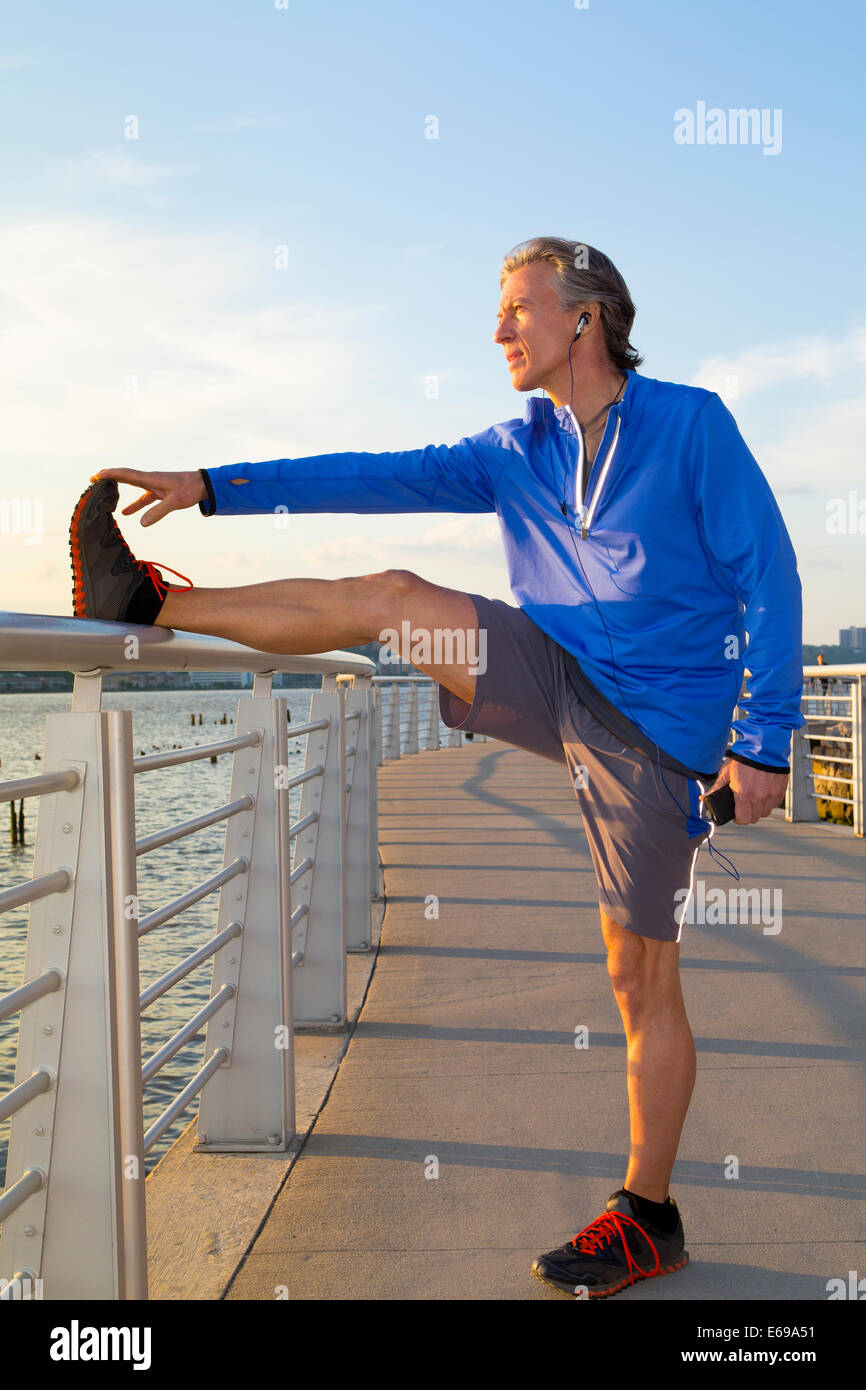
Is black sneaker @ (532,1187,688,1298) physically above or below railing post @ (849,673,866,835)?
below

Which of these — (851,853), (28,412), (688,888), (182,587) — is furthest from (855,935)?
(28,412)

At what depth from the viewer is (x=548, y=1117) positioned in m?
2.72

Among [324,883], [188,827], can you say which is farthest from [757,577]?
[324,883]

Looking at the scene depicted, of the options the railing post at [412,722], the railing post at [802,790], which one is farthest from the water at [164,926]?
the railing post at [802,790]

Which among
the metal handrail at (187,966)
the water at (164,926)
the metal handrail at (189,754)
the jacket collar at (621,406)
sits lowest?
the water at (164,926)

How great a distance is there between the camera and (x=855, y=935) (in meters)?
4.52

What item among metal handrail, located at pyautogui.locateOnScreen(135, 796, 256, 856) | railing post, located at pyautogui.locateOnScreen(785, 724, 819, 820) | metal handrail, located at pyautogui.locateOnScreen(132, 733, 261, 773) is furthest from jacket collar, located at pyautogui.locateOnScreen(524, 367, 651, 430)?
railing post, located at pyautogui.locateOnScreen(785, 724, 819, 820)

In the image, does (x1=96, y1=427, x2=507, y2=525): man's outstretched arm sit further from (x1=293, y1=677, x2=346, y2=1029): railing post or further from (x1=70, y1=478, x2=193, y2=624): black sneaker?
(x1=293, y1=677, x2=346, y2=1029): railing post

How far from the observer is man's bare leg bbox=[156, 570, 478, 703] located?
2051 millimetres

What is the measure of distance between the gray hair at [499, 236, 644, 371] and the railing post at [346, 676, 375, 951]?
2405 millimetres

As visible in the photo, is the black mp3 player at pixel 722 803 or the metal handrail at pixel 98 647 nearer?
the metal handrail at pixel 98 647

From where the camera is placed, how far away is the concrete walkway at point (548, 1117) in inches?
80.1

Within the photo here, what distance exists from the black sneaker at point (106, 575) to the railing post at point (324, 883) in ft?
4.73

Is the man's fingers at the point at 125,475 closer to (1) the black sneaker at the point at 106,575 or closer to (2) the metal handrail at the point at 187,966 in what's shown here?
(1) the black sneaker at the point at 106,575
